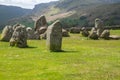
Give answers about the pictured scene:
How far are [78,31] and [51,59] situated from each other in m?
57.5

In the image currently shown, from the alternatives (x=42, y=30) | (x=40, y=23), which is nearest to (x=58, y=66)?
(x=42, y=30)

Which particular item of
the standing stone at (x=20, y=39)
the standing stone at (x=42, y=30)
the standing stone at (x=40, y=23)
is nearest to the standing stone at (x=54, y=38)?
the standing stone at (x=20, y=39)

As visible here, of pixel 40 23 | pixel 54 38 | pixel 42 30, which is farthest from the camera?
pixel 40 23

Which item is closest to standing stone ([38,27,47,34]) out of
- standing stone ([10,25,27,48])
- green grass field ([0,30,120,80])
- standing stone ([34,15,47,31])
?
standing stone ([34,15,47,31])

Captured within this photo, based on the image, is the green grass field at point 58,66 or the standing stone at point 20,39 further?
the standing stone at point 20,39

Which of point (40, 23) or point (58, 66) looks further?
point (40, 23)

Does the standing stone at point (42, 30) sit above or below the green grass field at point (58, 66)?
above

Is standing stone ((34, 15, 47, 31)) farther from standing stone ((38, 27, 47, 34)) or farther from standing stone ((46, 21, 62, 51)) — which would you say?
standing stone ((46, 21, 62, 51))

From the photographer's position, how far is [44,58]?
41656mm

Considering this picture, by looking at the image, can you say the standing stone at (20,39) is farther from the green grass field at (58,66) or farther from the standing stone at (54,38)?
the green grass field at (58,66)

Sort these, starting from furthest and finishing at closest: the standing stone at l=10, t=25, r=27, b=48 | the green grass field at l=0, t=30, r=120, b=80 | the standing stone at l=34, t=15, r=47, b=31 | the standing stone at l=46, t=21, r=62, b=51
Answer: the standing stone at l=34, t=15, r=47, b=31 < the standing stone at l=10, t=25, r=27, b=48 < the standing stone at l=46, t=21, r=62, b=51 < the green grass field at l=0, t=30, r=120, b=80

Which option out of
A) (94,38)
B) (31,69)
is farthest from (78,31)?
(31,69)

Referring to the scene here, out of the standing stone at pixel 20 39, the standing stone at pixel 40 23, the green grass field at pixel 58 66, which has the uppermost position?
the standing stone at pixel 40 23

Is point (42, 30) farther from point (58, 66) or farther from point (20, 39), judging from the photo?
point (58, 66)
